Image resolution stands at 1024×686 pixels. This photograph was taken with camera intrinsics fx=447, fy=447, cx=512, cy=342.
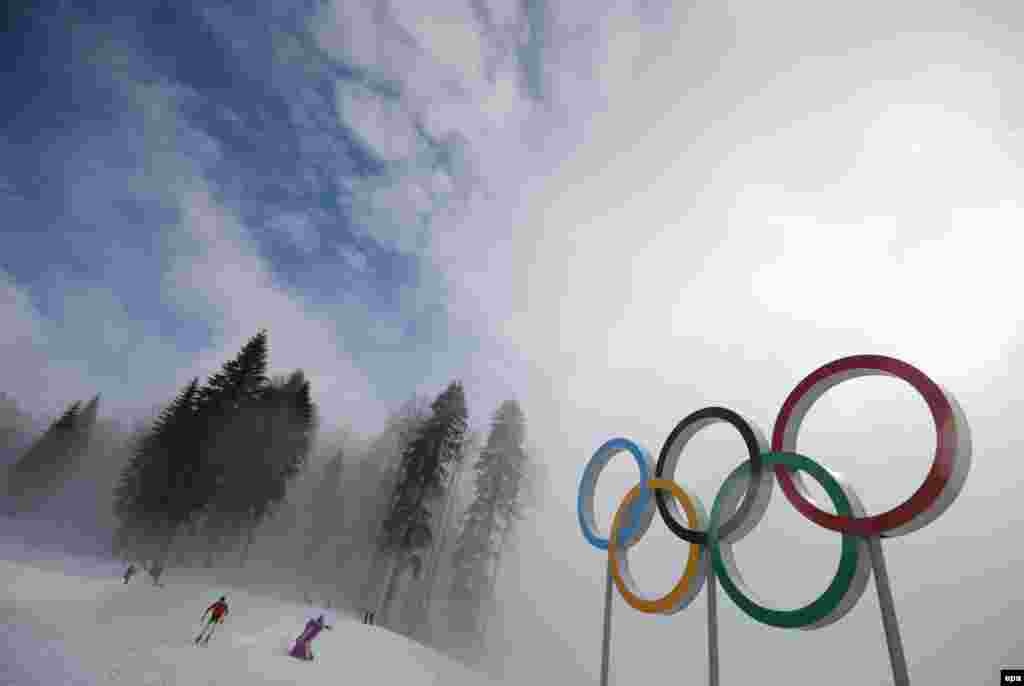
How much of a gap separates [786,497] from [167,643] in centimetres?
1740

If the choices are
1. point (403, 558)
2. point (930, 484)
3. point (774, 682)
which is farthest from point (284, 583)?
point (774, 682)

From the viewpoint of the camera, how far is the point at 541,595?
163 ft

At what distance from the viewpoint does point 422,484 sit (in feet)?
89.1

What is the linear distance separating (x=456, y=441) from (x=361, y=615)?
11691 millimetres

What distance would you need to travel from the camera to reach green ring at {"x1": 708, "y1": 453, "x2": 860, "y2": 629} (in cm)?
818

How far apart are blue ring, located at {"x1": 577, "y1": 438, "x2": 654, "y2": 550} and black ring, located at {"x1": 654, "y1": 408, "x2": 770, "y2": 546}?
382 mm

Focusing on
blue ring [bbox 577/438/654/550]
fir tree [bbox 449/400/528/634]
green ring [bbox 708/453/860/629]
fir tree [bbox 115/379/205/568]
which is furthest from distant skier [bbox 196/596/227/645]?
fir tree [bbox 449/400/528/634]

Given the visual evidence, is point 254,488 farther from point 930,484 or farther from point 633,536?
point 930,484

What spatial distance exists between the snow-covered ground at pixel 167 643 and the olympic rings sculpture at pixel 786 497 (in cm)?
885

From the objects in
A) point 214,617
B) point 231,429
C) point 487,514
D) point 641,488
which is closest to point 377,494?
point 487,514

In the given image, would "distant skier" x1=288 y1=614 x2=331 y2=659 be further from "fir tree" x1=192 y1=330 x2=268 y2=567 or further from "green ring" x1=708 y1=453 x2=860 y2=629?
"fir tree" x1=192 y1=330 x2=268 y2=567

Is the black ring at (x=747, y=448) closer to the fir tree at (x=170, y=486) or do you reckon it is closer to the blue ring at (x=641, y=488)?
the blue ring at (x=641, y=488)

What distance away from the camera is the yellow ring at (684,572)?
1091 centimetres

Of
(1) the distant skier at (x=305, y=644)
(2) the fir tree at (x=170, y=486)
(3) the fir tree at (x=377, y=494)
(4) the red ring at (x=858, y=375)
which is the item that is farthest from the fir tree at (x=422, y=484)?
(4) the red ring at (x=858, y=375)
